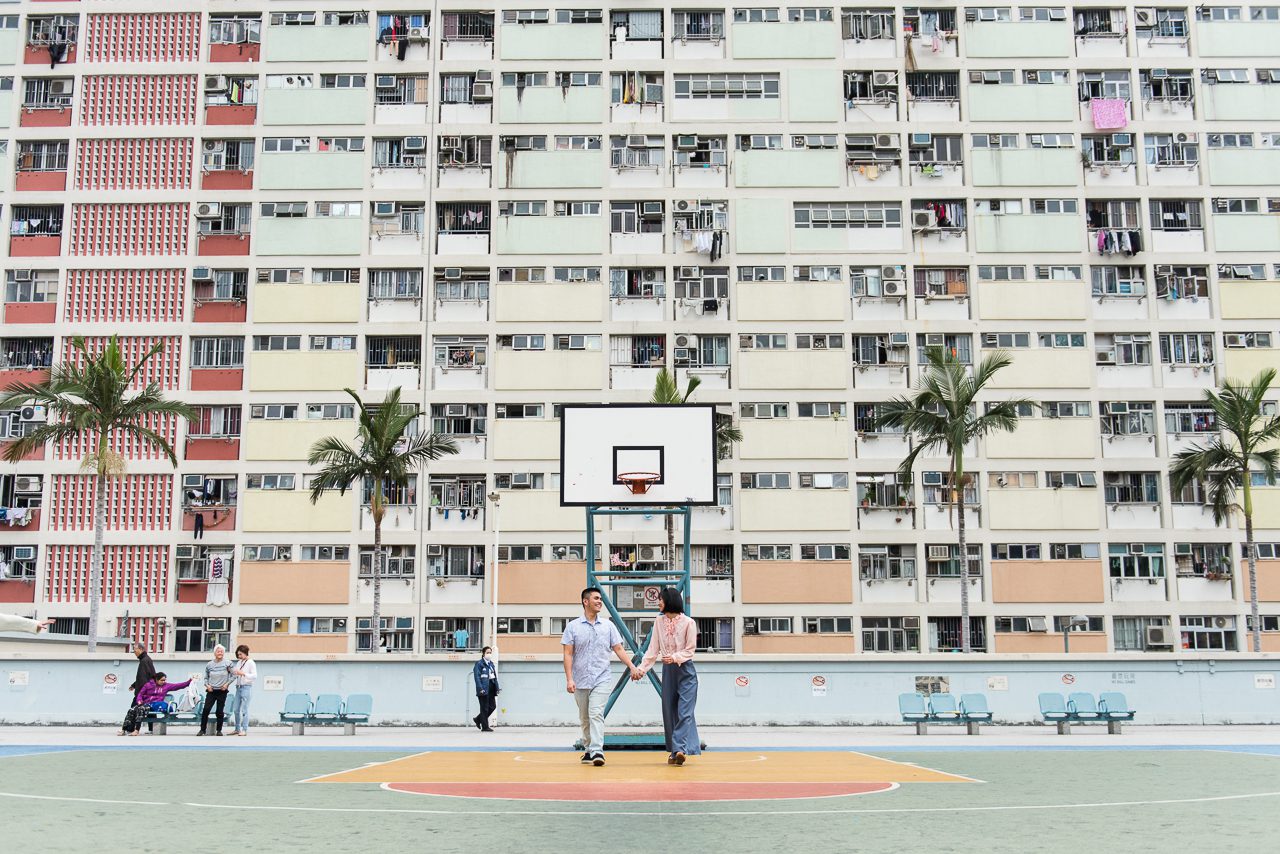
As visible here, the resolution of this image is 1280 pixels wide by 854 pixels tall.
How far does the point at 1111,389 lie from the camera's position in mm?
45531

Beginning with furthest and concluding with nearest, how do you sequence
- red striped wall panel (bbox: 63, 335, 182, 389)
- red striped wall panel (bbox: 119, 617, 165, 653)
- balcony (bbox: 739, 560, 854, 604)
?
1. red striped wall panel (bbox: 63, 335, 182, 389)
2. balcony (bbox: 739, 560, 854, 604)
3. red striped wall panel (bbox: 119, 617, 165, 653)

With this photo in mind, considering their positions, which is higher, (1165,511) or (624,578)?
(1165,511)

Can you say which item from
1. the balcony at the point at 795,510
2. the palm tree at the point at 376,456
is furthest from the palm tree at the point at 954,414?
the palm tree at the point at 376,456

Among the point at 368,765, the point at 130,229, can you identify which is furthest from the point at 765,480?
the point at 368,765

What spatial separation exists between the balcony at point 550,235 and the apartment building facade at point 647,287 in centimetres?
12

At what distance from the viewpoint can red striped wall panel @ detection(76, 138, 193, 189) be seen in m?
46.8

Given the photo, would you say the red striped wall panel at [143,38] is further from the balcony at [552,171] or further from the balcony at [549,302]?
the balcony at [549,302]

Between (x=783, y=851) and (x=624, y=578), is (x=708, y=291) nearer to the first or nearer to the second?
(x=624, y=578)

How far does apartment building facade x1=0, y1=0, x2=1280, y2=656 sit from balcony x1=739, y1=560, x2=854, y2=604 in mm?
143

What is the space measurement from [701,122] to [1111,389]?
18.1 meters

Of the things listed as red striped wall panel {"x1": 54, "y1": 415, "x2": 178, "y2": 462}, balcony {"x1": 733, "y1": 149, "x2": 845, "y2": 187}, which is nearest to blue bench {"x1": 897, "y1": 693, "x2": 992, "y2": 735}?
balcony {"x1": 733, "y1": 149, "x2": 845, "y2": 187}

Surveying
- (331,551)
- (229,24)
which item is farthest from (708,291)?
(229,24)

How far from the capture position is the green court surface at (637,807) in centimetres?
857

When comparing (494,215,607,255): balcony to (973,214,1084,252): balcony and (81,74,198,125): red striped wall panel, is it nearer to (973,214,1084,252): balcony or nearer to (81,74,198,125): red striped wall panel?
(81,74,198,125): red striped wall panel
